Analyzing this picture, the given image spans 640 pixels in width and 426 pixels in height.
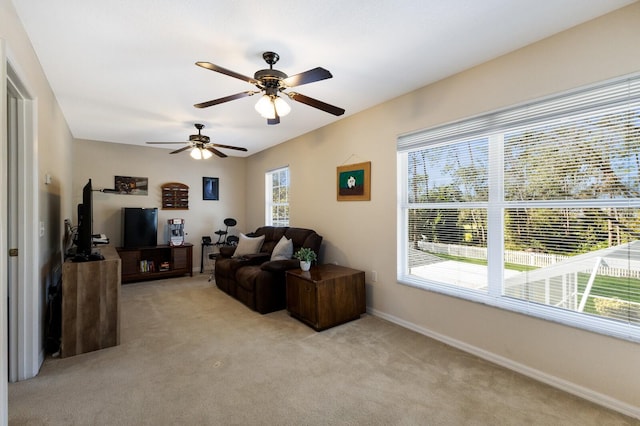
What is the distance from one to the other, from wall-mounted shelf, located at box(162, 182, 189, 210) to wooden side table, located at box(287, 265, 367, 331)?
3530mm

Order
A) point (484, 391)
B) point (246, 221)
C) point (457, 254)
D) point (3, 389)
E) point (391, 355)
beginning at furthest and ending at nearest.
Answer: point (246, 221), point (457, 254), point (391, 355), point (484, 391), point (3, 389)

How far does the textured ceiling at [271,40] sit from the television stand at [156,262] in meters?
2.73

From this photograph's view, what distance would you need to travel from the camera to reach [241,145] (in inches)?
222

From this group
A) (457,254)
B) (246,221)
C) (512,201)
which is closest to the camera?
(512,201)

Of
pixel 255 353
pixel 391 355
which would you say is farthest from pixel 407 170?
pixel 255 353

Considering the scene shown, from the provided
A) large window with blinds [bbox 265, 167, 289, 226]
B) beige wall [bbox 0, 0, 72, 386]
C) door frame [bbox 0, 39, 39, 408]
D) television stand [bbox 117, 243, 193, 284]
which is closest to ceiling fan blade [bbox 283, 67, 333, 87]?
beige wall [bbox 0, 0, 72, 386]

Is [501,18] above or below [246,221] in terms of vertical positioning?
above

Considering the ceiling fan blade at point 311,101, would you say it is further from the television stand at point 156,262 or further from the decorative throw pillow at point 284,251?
the television stand at point 156,262

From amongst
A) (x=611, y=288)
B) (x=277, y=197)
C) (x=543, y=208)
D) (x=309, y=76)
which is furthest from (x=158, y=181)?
(x=611, y=288)

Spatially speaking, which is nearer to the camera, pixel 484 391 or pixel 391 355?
pixel 484 391

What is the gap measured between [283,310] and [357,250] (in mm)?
1220

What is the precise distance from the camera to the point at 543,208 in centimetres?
233

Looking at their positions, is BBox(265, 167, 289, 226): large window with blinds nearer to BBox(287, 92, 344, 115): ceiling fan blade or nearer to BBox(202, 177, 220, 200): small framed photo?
BBox(202, 177, 220, 200): small framed photo

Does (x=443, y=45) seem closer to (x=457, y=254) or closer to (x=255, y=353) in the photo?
(x=457, y=254)
